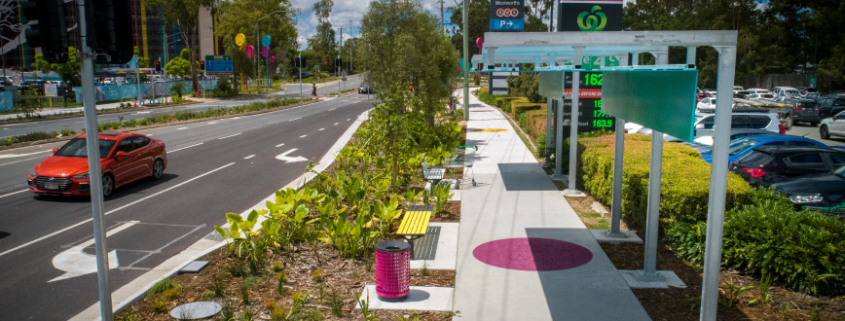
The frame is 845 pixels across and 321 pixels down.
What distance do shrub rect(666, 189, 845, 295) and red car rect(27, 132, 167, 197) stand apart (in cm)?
1235

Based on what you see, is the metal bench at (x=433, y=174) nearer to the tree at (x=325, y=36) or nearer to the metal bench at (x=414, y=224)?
the metal bench at (x=414, y=224)

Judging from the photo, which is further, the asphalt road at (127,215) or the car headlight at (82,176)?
the car headlight at (82,176)

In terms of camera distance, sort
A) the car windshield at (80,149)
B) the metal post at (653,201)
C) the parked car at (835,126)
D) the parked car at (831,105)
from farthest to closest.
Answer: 1. the parked car at (831,105)
2. the parked car at (835,126)
3. the car windshield at (80,149)
4. the metal post at (653,201)

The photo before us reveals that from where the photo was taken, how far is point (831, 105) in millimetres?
35781

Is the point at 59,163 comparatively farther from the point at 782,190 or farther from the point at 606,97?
the point at 782,190

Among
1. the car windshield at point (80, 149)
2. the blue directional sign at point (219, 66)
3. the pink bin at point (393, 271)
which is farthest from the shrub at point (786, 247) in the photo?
the blue directional sign at point (219, 66)

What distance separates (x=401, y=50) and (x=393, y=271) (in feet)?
41.1

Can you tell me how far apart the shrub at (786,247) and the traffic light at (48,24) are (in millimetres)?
7737

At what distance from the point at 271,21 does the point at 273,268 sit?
244 ft

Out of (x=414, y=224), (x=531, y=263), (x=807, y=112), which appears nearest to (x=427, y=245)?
(x=414, y=224)

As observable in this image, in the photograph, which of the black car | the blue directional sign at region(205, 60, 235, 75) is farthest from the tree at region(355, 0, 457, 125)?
the blue directional sign at region(205, 60, 235, 75)

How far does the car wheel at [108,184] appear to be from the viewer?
14108mm

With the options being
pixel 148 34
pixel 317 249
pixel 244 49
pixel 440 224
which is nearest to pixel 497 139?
pixel 440 224

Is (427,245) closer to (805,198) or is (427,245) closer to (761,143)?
(805,198)
